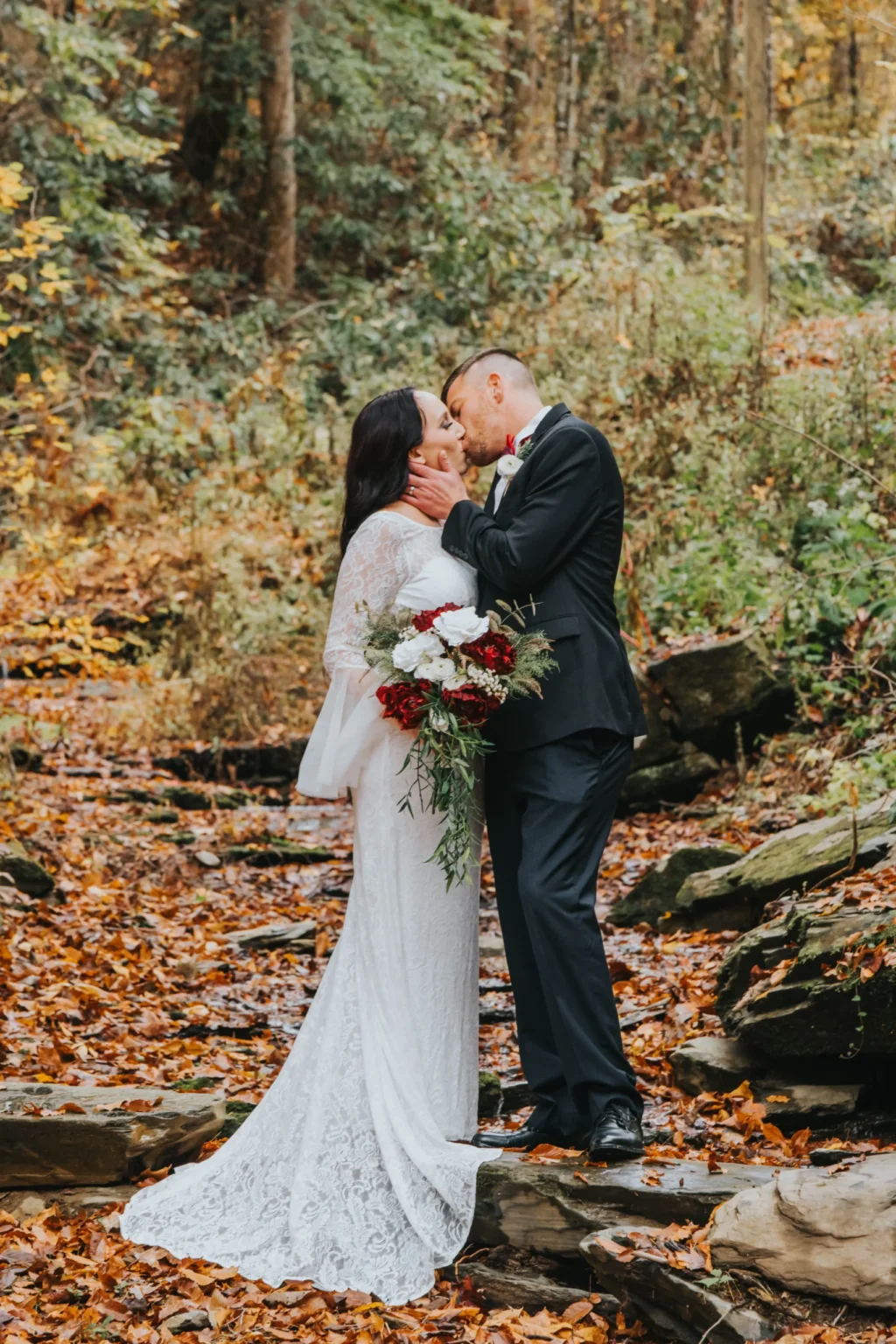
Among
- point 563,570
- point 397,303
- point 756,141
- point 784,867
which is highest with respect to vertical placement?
point 756,141

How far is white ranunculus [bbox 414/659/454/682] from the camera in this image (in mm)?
3822

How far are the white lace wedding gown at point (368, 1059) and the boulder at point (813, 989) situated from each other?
99cm

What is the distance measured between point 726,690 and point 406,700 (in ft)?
16.7

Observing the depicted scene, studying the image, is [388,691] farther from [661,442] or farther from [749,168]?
[749,168]

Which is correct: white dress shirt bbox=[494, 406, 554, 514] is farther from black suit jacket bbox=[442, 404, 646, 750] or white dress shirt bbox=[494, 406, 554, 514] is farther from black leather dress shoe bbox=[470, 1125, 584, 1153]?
black leather dress shoe bbox=[470, 1125, 584, 1153]

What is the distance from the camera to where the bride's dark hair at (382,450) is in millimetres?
4324

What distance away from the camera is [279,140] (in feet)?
61.2

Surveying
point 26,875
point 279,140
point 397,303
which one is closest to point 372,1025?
point 26,875

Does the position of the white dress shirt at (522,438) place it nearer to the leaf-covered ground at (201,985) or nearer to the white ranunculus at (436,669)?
the white ranunculus at (436,669)

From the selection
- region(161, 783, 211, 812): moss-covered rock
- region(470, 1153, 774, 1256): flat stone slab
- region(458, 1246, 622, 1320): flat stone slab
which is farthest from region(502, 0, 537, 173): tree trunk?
region(458, 1246, 622, 1320): flat stone slab

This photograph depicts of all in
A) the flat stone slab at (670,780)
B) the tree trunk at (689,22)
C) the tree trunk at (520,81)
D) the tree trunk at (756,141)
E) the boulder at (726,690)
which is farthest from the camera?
the tree trunk at (689,22)

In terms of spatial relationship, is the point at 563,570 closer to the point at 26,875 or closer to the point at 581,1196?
the point at 581,1196

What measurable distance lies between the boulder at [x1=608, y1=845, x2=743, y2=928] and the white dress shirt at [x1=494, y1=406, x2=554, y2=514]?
3179 mm

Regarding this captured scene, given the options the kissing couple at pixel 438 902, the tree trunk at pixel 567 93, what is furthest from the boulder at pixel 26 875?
the tree trunk at pixel 567 93
